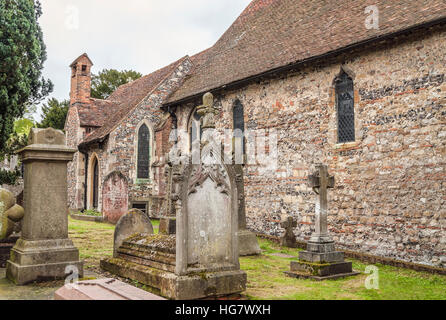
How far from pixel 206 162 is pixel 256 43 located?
11.9 meters

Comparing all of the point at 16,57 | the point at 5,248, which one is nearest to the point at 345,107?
the point at 16,57

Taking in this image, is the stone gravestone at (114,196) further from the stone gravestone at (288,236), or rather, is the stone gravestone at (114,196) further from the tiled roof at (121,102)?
the stone gravestone at (288,236)

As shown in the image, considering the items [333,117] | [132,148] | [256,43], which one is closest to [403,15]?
[333,117]

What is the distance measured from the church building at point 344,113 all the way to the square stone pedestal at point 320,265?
2623 mm

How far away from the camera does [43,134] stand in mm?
6371

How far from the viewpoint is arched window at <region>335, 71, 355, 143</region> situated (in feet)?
37.9

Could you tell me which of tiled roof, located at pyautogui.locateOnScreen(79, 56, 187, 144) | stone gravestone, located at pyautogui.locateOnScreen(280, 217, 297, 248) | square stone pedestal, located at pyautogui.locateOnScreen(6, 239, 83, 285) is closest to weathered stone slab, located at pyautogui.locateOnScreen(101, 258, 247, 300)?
square stone pedestal, located at pyautogui.locateOnScreen(6, 239, 83, 285)

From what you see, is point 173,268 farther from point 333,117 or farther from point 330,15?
point 330,15

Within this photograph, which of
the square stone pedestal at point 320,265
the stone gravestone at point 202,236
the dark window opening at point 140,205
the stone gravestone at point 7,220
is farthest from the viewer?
the dark window opening at point 140,205

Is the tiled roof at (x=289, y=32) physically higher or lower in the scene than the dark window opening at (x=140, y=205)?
higher

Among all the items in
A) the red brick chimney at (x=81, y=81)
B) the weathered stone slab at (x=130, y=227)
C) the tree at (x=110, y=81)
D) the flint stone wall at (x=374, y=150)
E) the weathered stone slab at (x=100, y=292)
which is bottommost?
the weathered stone slab at (x=100, y=292)

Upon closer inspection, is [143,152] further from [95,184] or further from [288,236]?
[288,236]

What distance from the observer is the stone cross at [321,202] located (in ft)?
27.1

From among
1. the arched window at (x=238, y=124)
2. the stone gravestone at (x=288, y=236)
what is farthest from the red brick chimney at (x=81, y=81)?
the stone gravestone at (x=288, y=236)
